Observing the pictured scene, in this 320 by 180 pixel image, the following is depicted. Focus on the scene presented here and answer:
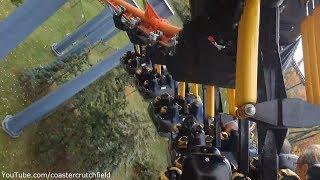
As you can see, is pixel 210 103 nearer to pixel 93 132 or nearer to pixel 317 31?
pixel 317 31

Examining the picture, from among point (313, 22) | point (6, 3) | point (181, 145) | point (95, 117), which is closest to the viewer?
point (313, 22)

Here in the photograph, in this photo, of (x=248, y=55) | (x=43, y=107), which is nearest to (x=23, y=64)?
(x=43, y=107)

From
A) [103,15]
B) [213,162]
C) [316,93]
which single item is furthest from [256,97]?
[103,15]

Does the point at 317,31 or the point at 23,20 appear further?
the point at 23,20

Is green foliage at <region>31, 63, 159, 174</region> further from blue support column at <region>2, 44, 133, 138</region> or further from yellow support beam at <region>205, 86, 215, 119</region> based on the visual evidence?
yellow support beam at <region>205, 86, 215, 119</region>

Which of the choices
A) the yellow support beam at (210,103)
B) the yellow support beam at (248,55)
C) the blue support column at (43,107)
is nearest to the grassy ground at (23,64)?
the blue support column at (43,107)

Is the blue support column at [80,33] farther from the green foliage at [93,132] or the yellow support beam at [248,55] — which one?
the yellow support beam at [248,55]

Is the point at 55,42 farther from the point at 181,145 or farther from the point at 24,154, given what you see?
the point at 181,145

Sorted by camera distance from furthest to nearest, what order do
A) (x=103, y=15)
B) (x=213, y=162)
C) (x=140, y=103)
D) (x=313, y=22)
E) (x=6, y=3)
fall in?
1. (x=140, y=103)
2. (x=103, y=15)
3. (x=6, y=3)
4. (x=213, y=162)
5. (x=313, y=22)
